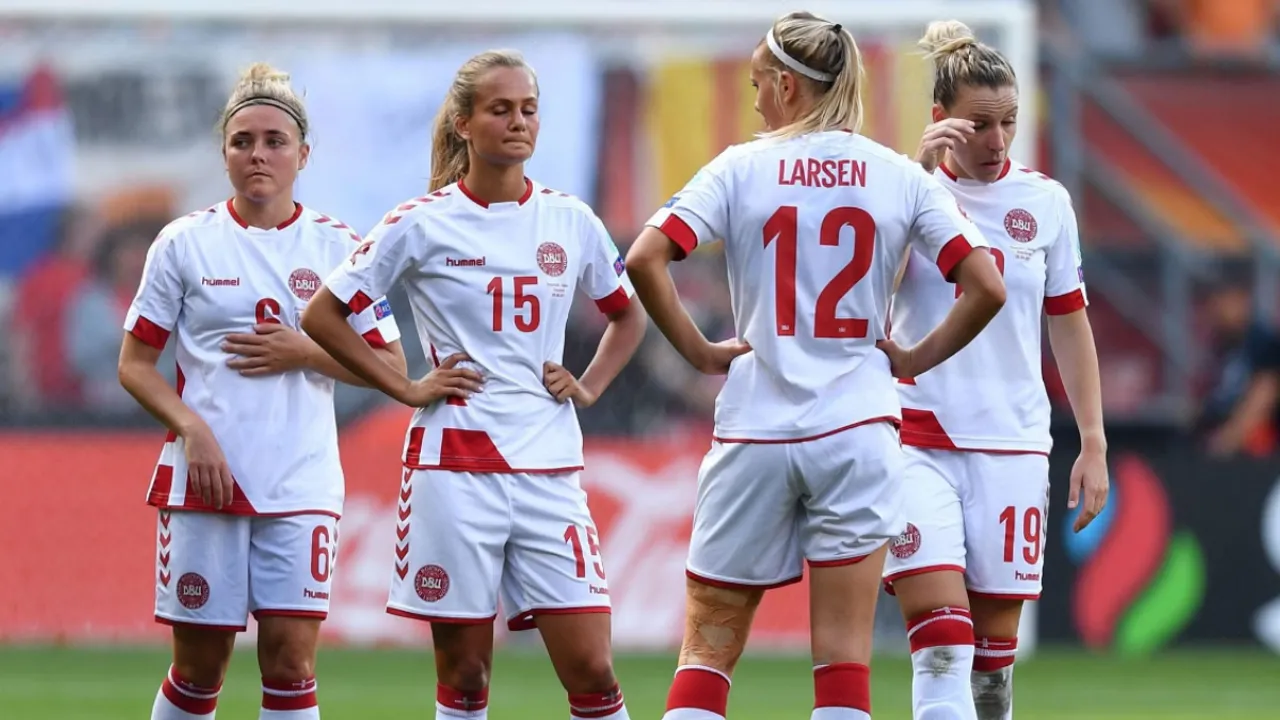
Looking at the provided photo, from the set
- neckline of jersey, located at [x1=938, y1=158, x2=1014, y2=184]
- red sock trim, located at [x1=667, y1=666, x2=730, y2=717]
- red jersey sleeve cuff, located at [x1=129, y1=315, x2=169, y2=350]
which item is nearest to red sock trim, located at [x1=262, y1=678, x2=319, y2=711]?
red jersey sleeve cuff, located at [x1=129, y1=315, x2=169, y2=350]

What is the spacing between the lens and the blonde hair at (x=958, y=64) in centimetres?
605

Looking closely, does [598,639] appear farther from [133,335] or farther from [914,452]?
[133,335]

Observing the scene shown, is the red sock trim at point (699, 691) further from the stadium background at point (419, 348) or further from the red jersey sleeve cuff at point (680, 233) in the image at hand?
the stadium background at point (419, 348)

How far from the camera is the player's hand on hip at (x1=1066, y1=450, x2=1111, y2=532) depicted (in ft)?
19.9

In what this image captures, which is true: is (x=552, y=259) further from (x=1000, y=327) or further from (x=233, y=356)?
(x=1000, y=327)

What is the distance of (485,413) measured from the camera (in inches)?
224

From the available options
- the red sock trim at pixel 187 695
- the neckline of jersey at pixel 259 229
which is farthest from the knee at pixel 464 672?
the neckline of jersey at pixel 259 229

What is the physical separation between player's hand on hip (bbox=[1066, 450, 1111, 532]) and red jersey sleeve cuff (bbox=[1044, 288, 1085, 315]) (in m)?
0.44

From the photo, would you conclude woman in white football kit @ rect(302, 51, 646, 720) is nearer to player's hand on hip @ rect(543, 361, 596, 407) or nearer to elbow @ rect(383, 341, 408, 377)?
player's hand on hip @ rect(543, 361, 596, 407)

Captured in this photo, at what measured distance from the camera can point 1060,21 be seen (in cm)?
1938

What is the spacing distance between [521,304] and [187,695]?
1584mm

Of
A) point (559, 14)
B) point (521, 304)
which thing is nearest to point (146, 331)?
point (521, 304)

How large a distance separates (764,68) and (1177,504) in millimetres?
7764

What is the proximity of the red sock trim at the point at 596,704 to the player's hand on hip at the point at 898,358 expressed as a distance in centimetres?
119
